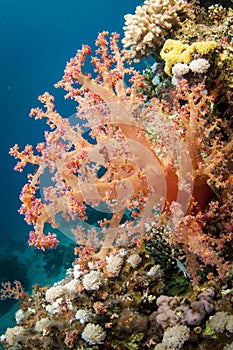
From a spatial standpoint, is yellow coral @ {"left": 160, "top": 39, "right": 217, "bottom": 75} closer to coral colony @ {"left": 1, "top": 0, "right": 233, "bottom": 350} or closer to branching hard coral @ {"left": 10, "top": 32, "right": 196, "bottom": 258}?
coral colony @ {"left": 1, "top": 0, "right": 233, "bottom": 350}

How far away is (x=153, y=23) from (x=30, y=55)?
5956 centimetres

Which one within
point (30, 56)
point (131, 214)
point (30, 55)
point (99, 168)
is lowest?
point (131, 214)

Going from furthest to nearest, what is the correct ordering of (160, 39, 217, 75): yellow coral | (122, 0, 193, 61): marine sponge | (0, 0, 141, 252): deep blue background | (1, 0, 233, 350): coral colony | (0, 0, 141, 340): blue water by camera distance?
1. (0, 0, 141, 252): deep blue background
2. (0, 0, 141, 340): blue water
3. (122, 0, 193, 61): marine sponge
4. (160, 39, 217, 75): yellow coral
5. (1, 0, 233, 350): coral colony

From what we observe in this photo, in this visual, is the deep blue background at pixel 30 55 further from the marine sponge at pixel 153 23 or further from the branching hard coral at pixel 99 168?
the branching hard coral at pixel 99 168

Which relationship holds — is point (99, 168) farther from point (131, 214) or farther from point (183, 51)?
point (183, 51)

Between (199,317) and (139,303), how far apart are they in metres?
0.83

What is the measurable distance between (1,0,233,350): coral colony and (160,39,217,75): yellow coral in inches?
43.2

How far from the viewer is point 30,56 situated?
2343 inches

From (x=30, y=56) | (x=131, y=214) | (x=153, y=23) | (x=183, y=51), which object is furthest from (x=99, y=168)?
(x=30, y=56)

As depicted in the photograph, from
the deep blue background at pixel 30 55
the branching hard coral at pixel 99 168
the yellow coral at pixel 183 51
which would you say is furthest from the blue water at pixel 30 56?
the branching hard coral at pixel 99 168

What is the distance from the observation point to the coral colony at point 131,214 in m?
3.39

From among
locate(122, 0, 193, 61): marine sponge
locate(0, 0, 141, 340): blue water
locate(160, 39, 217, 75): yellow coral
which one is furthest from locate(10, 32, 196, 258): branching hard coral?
locate(0, 0, 141, 340): blue water

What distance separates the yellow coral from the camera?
471 centimetres

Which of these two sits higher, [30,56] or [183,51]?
[30,56]
